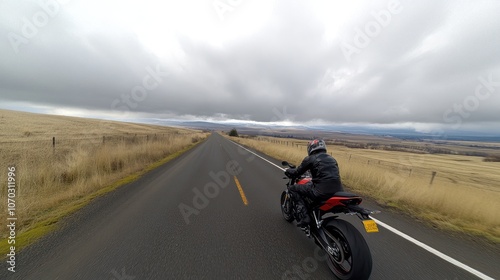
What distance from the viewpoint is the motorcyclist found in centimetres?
304

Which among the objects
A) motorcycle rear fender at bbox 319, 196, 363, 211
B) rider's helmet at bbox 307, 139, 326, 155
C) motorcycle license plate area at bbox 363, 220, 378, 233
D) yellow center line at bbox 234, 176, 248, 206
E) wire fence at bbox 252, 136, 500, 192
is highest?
rider's helmet at bbox 307, 139, 326, 155

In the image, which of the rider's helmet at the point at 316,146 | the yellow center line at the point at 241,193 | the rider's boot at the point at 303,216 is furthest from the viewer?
the yellow center line at the point at 241,193

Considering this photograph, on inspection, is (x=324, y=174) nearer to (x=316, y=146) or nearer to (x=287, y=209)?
(x=316, y=146)

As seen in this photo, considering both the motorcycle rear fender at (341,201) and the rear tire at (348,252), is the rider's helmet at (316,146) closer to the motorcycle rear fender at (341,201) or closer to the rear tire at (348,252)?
the motorcycle rear fender at (341,201)

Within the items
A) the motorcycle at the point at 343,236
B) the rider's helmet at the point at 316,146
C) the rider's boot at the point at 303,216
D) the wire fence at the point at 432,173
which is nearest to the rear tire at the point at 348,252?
the motorcycle at the point at 343,236

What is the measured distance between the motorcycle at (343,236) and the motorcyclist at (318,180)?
0.42 ft

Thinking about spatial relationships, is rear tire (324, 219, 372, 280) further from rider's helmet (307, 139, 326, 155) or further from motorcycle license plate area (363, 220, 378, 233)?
rider's helmet (307, 139, 326, 155)

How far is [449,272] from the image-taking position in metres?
2.74

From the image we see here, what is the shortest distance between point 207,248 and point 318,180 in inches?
80.8

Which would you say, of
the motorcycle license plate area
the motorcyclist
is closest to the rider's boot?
the motorcyclist

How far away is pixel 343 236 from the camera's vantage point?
253 centimetres

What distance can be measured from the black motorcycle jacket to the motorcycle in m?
0.16

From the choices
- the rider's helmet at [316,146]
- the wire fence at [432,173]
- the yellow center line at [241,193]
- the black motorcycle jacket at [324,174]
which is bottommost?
the wire fence at [432,173]

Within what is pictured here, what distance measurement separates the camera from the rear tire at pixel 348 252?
2.33 m
